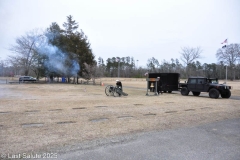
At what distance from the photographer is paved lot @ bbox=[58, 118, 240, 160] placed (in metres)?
3.30

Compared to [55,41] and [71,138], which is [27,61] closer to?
[55,41]

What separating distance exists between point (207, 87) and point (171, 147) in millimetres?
12353

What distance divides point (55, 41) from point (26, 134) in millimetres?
30164

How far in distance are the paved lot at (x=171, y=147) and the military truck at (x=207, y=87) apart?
9988 millimetres

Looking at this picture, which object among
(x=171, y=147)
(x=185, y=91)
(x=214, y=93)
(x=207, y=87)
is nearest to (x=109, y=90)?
(x=185, y=91)

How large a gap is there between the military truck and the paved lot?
9988 millimetres

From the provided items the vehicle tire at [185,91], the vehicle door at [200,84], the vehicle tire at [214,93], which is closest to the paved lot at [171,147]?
the vehicle tire at [214,93]

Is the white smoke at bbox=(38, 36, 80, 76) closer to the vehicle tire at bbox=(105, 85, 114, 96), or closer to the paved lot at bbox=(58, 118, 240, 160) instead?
the vehicle tire at bbox=(105, 85, 114, 96)

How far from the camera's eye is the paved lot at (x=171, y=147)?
330cm

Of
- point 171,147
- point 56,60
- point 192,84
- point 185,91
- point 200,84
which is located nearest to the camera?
point 171,147

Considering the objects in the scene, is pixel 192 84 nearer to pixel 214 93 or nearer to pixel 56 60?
pixel 214 93

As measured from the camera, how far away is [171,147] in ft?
12.3

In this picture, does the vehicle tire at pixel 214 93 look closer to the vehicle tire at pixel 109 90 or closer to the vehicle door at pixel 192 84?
the vehicle door at pixel 192 84

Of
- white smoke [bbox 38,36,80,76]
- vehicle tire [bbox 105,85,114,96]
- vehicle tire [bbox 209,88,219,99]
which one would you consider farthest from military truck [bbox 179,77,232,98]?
white smoke [bbox 38,36,80,76]
